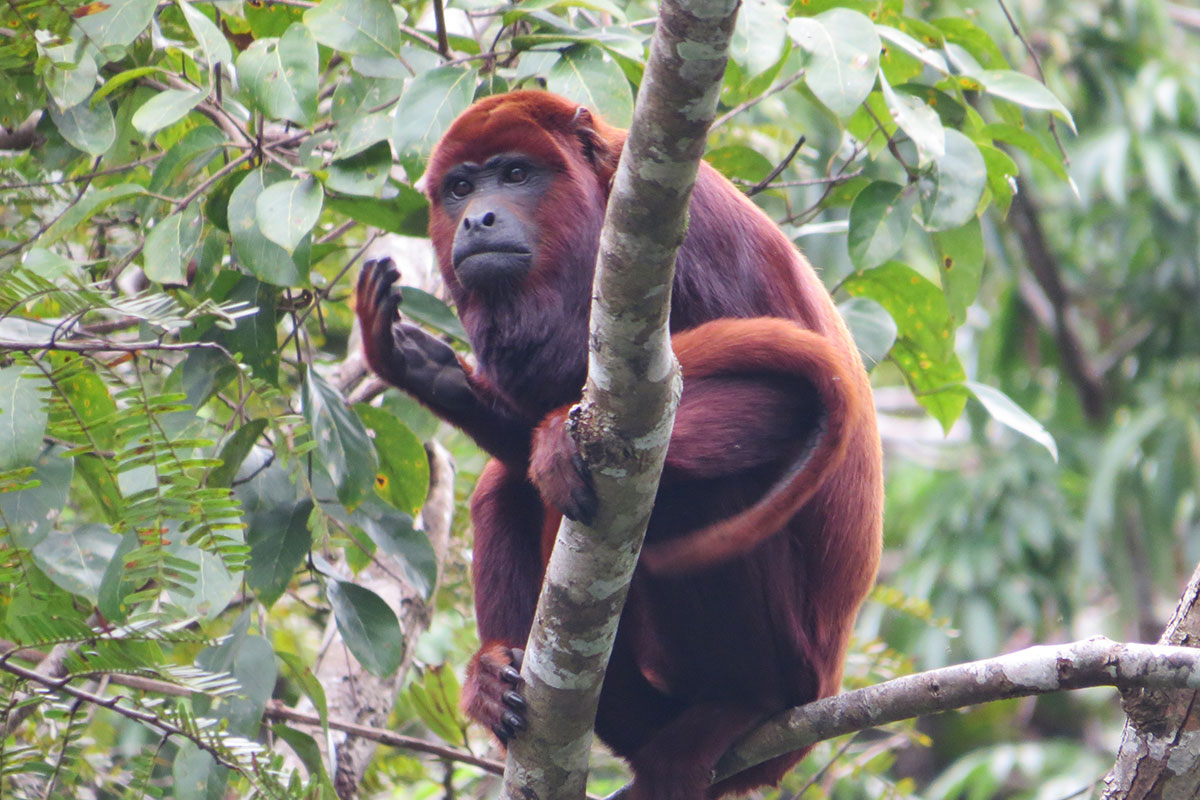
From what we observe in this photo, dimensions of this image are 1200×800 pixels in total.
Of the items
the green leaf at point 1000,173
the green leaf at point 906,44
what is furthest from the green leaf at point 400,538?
the green leaf at point 1000,173

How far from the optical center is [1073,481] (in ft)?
30.6

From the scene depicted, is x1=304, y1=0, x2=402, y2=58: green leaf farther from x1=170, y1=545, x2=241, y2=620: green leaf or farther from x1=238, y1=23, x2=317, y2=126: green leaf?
x1=170, y1=545, x2=241, y2=620: green leaf

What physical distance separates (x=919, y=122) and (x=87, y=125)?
2.11 m

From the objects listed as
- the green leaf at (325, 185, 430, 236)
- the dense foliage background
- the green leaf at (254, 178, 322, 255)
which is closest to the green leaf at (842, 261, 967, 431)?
the dense foliage background

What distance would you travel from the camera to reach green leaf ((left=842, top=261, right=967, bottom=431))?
143 inches

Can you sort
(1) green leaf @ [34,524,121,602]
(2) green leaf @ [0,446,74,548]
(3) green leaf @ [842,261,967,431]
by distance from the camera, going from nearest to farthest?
1. (2) green leaf @ [0,446,74,548]
2. (1) green leaf @ [34,524,121,602]
3. (3) green leaf @ [842,261,967,431]

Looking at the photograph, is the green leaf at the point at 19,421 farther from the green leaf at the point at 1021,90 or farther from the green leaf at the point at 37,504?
the green leaf at the point at 1021,90

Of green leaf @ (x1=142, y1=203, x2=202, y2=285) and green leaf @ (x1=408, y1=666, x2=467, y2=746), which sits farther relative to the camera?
green leaf @ (x1=408, y1=666, x2=467, y2=746)

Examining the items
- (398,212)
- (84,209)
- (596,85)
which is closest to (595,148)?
(596,85)

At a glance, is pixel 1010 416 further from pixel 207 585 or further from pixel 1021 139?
pixel 207 585

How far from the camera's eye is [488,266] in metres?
2.91

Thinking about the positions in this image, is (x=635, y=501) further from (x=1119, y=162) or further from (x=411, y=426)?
(x=1119, y=162)

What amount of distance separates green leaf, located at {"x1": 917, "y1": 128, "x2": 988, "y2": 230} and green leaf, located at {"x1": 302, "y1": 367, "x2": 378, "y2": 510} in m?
1.58

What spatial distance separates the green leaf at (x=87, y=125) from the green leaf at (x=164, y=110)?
0.24 meters
